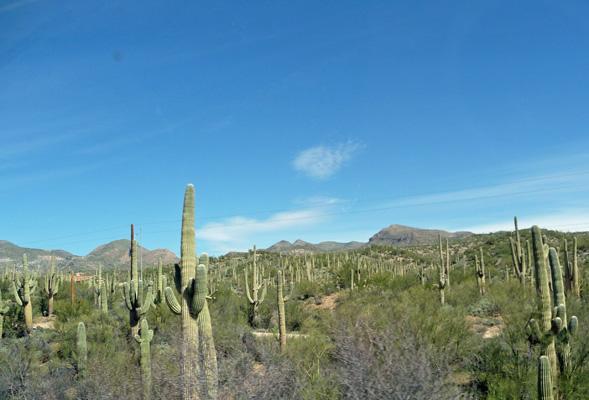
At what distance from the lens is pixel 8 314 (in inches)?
971

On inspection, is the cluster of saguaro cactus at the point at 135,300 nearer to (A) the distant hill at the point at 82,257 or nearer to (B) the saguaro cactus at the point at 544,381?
(B) the saguaro cactus at the point at 544,381

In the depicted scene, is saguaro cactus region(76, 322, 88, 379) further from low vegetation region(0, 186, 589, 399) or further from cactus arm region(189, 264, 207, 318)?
cactus arm region(189, 264, 207, 318)

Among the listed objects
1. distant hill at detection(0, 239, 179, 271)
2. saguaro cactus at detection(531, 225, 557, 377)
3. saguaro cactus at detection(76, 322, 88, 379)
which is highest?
distant hill at detection(0, 239, 179, 271)

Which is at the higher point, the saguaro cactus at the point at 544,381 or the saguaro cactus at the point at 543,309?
the saguaro cactus at the point at 543,309

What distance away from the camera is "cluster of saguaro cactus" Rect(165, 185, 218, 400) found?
765cm

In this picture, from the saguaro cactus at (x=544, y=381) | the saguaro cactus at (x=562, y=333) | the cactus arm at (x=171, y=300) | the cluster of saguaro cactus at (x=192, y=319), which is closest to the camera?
the cluster of saguaro cactus at (x=192, y=319)

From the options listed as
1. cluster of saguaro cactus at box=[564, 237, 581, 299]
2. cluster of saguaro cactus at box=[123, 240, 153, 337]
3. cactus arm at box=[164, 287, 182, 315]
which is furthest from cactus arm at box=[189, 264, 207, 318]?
cluster of saguaro cactus at box=[564, 237, 581, 299]

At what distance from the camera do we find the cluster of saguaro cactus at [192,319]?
7.65 metres

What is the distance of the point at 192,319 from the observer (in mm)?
10414

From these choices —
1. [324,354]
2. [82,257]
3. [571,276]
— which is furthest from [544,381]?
[82,257]

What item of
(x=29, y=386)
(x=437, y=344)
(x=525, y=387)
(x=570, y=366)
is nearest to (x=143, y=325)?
(x=29, y=386)

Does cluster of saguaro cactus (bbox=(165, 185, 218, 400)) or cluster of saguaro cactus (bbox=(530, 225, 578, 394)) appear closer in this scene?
cluster of saguaro cactus (bbox=(165, 185, 218, 400))

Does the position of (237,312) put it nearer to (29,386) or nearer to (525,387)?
(29,386)

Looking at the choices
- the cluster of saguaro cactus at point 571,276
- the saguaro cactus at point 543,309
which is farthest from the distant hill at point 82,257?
the saguaro cactus at point 543,309
